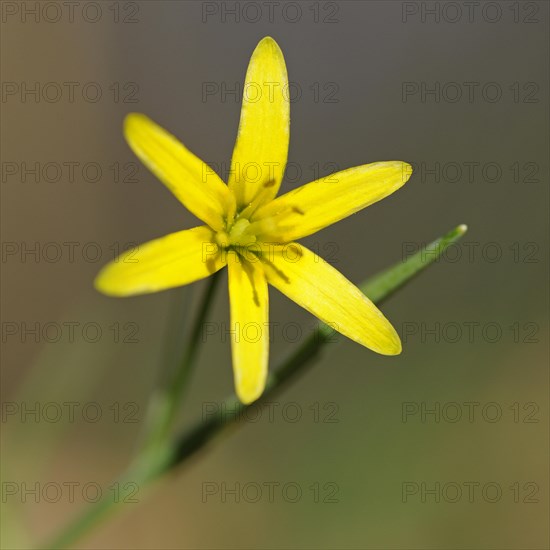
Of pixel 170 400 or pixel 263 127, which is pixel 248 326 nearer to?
pixel 170 400

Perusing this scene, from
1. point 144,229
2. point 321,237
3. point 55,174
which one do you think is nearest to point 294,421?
point 321,237

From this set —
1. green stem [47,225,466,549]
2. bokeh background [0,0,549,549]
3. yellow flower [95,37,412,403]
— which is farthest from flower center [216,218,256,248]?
bokeh background [0,0,549,549]

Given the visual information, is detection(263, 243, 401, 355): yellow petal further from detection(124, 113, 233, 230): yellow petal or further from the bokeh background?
the bokeh background

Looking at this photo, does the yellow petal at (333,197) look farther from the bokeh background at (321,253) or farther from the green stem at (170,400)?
the bokeh background at (321,253)

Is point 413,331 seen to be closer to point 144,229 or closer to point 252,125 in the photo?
point 144,229

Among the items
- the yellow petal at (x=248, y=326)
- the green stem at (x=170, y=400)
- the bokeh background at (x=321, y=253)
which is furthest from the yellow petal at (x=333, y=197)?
the bokeh background at (x=321, y=253)

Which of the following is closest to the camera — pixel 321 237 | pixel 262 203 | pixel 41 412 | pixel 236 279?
pixel 236 279

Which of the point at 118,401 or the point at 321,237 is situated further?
the point at 321,237
